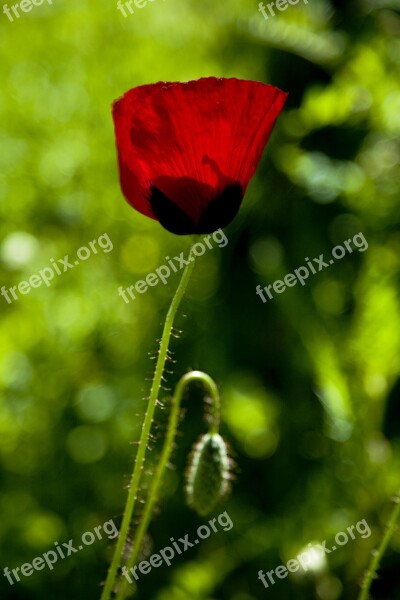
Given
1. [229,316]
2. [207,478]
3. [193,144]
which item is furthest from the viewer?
[229,316]

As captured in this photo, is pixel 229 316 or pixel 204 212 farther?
pixel 229 316

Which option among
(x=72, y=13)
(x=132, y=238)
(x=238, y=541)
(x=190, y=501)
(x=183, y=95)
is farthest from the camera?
(x=72, y=13)

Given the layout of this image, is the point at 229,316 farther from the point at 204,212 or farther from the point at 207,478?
the point at 204,212

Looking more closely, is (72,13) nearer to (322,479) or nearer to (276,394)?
(276,394)

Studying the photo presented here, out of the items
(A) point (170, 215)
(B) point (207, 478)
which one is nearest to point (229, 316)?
(B) point (207, 478)

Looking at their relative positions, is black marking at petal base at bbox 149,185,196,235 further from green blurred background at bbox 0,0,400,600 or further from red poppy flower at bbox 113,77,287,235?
green blurred background at bbox 0,0,400,600

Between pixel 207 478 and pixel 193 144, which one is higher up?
pixel 193 144

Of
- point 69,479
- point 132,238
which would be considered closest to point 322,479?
point 69,479
